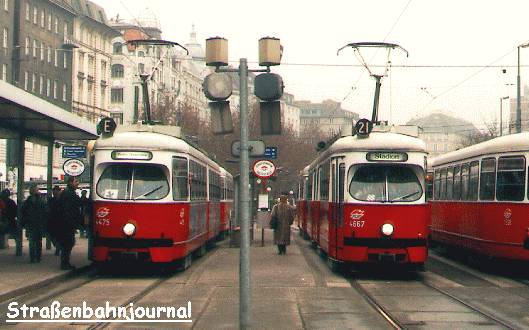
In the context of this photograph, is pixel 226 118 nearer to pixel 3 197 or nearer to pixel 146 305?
pixel 146 305

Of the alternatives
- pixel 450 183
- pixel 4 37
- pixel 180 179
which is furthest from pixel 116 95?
pixel 180 179

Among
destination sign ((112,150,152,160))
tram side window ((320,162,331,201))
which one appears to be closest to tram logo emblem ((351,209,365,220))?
tram side window ((320,162,331,201))

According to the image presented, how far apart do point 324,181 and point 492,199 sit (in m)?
4.23

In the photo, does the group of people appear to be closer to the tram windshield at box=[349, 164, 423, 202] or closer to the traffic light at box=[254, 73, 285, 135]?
the tram windshield at box=[349, 164, 423, 202]

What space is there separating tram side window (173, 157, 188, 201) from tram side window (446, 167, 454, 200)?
26.2 ft

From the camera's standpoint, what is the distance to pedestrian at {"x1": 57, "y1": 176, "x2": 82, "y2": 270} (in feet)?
61.4

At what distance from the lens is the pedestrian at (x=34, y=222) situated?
20656 mm

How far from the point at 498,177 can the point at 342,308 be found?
7072 millimetres

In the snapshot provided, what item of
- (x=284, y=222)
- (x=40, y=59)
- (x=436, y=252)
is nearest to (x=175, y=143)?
A: (x=284, y=222)

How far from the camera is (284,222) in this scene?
1020 inches

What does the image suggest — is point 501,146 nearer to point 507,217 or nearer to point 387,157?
point 507,217

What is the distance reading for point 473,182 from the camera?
21312mm

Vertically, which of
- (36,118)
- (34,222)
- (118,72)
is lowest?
(34,222)

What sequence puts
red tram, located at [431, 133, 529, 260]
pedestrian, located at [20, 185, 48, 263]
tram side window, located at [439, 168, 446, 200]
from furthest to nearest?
tram side window, located at [439, 168, 446, 200] → pedestrian, located at [20, 185, 48, 263] → red tram, located at [431, 133, 529, 260]
